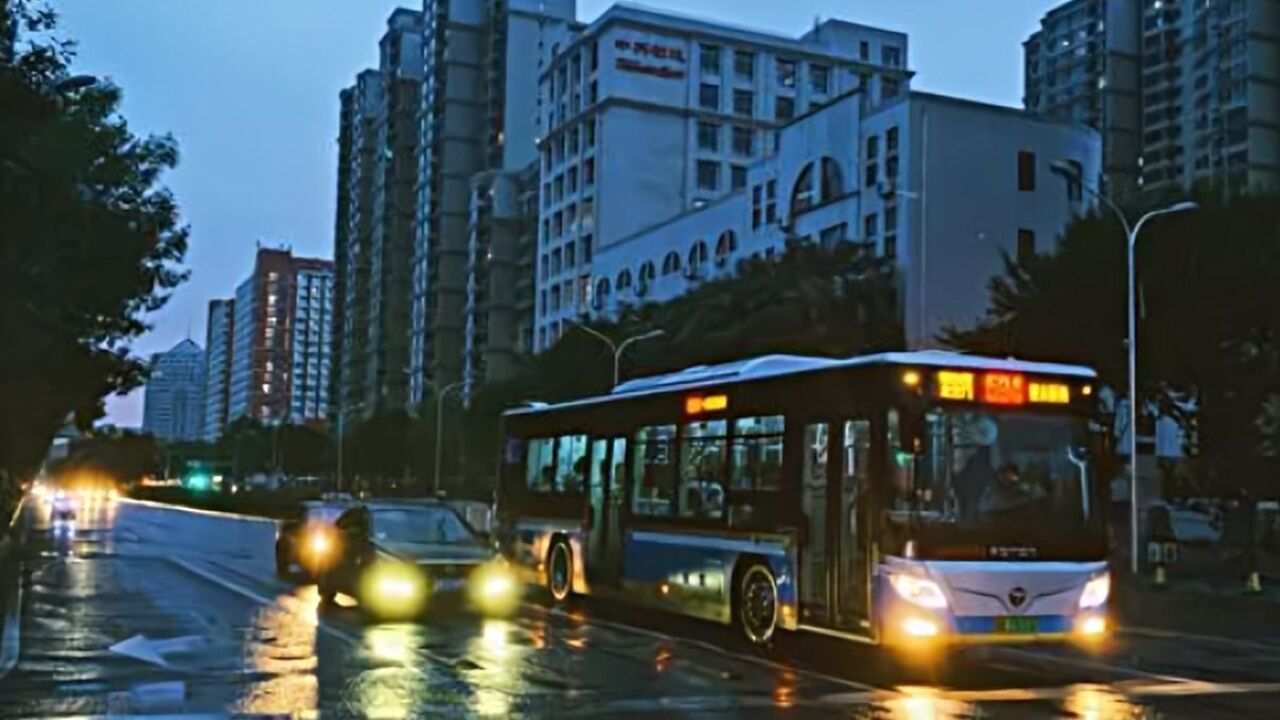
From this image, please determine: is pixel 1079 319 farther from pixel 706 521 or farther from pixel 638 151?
pixel 638 151

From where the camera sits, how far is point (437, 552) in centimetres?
1862

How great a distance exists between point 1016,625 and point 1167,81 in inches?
4414

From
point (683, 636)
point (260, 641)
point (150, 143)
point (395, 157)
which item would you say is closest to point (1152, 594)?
point (683, 636)

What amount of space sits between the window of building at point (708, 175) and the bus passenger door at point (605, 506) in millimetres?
91806

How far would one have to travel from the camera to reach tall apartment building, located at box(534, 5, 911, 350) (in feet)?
354

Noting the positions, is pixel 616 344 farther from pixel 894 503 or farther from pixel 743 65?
pixel 894 503

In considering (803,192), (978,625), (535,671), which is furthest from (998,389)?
(803,192)

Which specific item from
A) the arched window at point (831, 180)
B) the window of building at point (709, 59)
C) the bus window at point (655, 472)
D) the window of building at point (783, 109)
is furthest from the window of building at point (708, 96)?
the bus window at point (655, 472)

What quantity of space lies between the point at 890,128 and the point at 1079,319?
3641 cm

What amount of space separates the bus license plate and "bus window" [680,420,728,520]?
399cm

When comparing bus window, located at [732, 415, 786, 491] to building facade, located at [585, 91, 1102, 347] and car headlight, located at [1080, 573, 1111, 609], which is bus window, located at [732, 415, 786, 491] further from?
building facade, located at [585, 91, 1102, 347]

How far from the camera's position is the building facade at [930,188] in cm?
6912

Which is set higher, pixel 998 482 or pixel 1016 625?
pixel 998 482

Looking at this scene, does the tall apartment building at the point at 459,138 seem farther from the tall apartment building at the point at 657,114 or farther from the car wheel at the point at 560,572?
the car wheel at the point at 560,572
